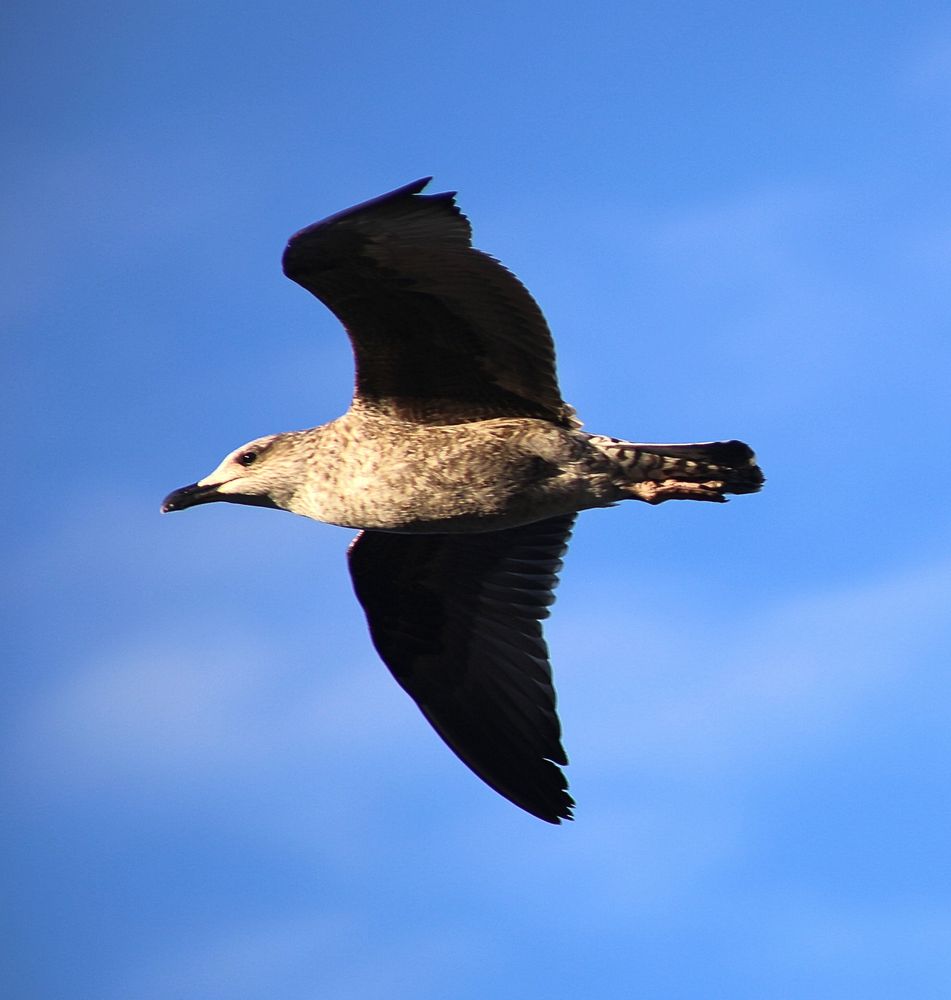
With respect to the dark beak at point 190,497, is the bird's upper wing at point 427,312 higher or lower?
higher

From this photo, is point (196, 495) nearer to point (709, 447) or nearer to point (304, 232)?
point (304, 232)

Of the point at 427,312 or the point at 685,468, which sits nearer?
the point at 427,312

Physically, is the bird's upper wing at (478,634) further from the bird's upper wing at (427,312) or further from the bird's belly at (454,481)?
the bird's upper wing at (427,312)

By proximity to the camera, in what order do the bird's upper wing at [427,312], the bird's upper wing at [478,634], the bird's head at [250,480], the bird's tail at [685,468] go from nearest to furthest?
the bird's upper wing at [427,312]
the bird's tail at [685,468]
the bird's head at [250,480]
the bird's upper wing at [478,634]

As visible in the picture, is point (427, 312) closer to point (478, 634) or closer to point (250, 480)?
point (250, 480)

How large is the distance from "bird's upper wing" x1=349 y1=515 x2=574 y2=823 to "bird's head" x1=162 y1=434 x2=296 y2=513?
1183 mm

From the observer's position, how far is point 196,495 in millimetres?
12977

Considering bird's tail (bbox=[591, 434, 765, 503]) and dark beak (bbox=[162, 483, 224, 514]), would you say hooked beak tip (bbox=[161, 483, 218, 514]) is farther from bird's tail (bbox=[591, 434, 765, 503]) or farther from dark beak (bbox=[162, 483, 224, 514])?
bird's tail (bbox=[591, 434, 765, 503])

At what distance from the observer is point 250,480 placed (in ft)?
41.8

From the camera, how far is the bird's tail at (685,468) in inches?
475

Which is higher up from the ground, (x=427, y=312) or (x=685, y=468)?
(x=427, y=312)

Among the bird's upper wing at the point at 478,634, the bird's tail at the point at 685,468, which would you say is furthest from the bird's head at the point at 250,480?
the bird's tail at the point at 685,468

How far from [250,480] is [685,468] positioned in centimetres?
277

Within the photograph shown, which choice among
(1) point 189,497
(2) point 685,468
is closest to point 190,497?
(1) point 189,497
